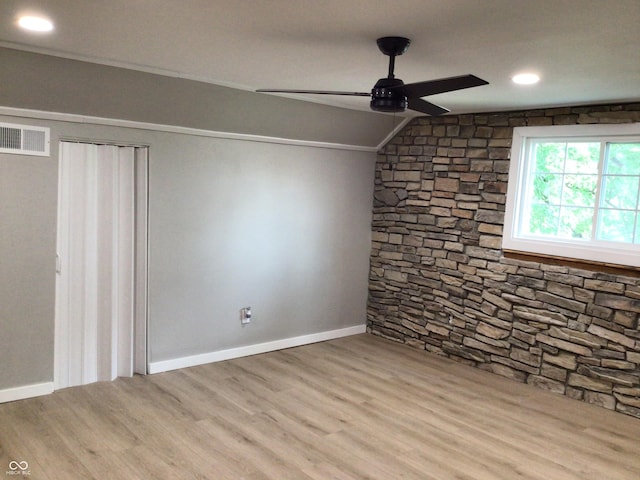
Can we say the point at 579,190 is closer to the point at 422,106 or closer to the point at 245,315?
the point at 422,106

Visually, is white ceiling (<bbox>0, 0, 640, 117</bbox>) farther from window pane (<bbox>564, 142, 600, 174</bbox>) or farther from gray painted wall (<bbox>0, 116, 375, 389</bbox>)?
gray painted wall (<bbox>0, 116, 375, 389</bbox>)

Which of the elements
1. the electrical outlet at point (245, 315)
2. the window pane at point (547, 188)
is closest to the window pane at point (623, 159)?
the window pane at point (547, 188)

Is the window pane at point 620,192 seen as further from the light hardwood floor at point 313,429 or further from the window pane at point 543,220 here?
the light hardwood floor at point 313,429

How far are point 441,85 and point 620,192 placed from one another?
2509 mm

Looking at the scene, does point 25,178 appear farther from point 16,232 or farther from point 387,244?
point 387,244

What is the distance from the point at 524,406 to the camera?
424cm

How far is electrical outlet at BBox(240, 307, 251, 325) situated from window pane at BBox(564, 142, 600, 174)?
3034mm

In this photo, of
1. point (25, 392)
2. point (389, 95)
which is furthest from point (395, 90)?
point (25, 392)

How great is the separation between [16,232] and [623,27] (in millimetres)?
3777

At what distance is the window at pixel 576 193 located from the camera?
4.22 meters

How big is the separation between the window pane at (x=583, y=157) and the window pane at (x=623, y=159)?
0.09 m

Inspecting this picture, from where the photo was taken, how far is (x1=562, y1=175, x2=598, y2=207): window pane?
445 cm

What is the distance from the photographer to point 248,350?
5.11 meters

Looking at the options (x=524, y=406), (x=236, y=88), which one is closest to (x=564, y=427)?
(x=524, y=406)
